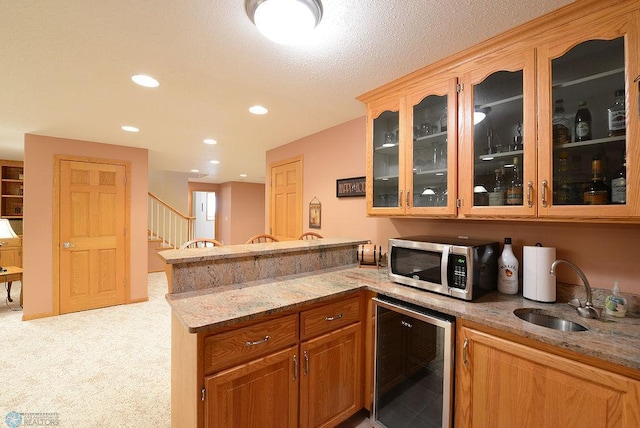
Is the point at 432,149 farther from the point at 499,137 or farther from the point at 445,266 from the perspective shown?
the point at 445,266

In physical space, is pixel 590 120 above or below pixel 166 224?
above

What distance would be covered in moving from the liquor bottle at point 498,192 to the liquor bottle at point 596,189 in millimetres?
342

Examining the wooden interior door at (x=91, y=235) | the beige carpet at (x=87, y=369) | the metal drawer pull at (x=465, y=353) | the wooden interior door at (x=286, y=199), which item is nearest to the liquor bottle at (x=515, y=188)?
the metal drawer pull at (x=465, y=353)

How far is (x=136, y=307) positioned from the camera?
154 inches

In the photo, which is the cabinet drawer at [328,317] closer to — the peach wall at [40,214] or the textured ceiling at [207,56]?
the textured ceiling at [207,56]

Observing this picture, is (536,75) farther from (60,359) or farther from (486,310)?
(60,359)

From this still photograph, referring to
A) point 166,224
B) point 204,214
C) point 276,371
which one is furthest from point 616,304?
point 204,214

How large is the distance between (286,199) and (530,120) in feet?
9.51

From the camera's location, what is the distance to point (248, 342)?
1.32 metres

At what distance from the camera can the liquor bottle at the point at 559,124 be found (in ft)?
4.54

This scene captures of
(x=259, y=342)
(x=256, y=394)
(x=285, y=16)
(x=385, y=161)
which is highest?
(x=285, y=16)

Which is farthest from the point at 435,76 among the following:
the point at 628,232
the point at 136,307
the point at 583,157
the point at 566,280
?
the point at 136,307

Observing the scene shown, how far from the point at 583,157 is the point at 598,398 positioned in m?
1.05

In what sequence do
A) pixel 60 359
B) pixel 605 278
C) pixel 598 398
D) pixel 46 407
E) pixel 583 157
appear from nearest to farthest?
pixel 598 398, pixel 583 157, pixel 605 278, pixel 46 407, pixel 60 359
